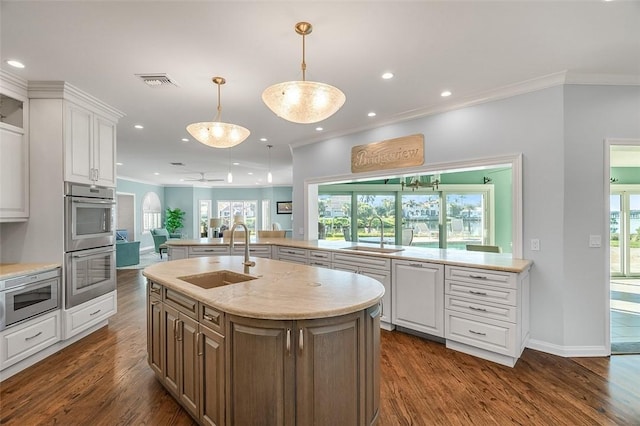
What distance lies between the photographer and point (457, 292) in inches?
121

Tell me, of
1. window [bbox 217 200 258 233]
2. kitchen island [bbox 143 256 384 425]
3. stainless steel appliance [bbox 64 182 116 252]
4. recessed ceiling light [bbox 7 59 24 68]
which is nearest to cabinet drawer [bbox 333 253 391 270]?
kitchen island [bbox 143 256 384 425]

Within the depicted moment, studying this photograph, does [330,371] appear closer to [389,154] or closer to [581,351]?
[581,351]

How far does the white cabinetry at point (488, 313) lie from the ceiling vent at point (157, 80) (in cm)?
342

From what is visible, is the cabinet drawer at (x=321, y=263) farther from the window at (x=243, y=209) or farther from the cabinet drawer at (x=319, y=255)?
the window at (x=243, y=209)

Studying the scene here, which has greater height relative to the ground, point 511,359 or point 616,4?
point 616,4

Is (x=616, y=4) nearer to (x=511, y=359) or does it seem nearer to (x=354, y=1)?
(x=354, y=1)

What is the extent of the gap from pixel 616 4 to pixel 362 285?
247 cm

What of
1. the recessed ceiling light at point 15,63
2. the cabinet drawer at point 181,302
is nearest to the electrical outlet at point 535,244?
the cabinet drawer at point 181,302

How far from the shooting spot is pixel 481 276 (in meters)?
2.91

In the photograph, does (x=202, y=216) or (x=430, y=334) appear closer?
(x=430, y=334)

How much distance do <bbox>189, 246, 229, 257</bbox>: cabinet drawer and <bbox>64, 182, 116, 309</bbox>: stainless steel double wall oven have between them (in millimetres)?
1244

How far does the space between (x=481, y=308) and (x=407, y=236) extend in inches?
158

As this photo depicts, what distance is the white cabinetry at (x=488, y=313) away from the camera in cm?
275

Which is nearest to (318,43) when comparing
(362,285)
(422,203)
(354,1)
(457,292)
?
(354,1)
